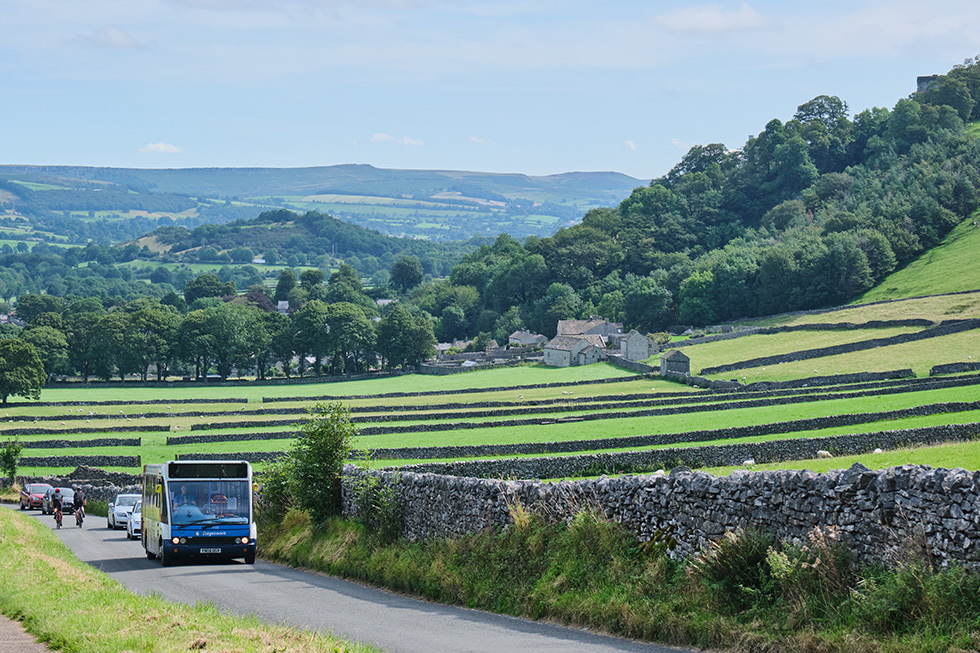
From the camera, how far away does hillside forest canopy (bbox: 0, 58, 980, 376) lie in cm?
12212

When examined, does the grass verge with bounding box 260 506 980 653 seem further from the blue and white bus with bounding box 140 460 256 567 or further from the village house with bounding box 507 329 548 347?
the village house with bounding box 507 329 548 347

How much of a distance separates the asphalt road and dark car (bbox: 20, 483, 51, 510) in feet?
85.1

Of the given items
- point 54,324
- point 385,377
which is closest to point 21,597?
point 385,377

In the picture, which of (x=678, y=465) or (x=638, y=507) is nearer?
(x=638, y=507)

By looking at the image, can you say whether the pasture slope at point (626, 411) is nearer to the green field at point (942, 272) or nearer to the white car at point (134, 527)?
the green field at point (942, 272)

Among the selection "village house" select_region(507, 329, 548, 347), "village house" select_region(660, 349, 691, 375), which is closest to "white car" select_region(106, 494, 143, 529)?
"village house" select_region(660, 349, 691, 375)

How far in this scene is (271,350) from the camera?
5049 inches

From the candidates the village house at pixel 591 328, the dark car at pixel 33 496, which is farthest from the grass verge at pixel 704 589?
the village house at pixel 591 328

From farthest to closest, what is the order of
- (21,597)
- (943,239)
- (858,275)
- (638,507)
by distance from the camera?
(943,239)
(858,275)
(21,597)
(638,507)

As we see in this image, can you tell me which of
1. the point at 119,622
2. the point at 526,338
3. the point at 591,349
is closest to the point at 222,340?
the point at 526,338

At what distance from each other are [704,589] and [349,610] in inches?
229

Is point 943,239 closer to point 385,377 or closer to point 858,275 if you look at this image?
point 858,275

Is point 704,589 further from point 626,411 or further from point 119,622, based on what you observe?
point 626,411

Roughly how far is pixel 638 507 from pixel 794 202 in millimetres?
158927
